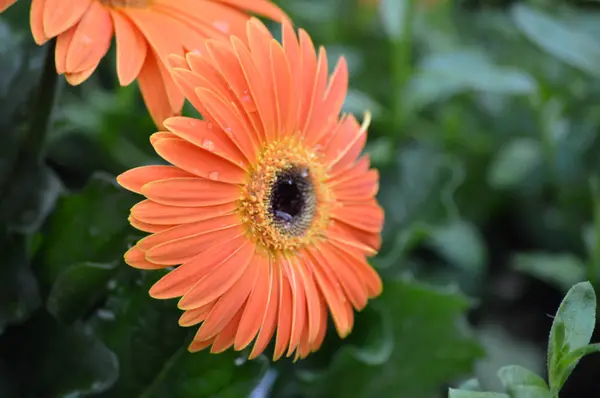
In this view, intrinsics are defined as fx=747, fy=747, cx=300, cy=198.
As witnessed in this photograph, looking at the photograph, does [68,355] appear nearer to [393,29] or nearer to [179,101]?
[179,101]

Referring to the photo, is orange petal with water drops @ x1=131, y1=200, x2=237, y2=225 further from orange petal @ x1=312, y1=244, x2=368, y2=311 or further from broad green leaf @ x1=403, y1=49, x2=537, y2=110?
broad green leaf @ x1=403, y1=49, x2=537, y2=110

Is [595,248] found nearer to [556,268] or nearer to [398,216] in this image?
[556,268]

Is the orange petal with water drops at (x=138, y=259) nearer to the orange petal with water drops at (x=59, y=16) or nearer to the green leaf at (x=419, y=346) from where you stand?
the orange petal with water drops at (x=59, y=16)

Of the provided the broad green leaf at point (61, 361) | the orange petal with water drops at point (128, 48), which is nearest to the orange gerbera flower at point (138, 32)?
the orange petal with water drops at point (128, 48)

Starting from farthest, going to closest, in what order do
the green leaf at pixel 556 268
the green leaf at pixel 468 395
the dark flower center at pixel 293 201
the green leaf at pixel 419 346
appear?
the green leaf at pixel 556 268 → the green leaf at pixel 419 346 → the dark flower center at pixel 293 201 → the green leaf at pixel 468 395

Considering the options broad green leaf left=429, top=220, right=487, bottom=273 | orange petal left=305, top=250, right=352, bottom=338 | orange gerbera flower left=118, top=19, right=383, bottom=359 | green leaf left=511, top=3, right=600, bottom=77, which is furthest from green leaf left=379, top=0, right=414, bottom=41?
orange petal left=305, top=250, right=352, bottom=338

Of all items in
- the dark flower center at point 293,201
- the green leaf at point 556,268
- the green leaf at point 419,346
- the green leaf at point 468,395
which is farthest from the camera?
the green leaf at point 556,268

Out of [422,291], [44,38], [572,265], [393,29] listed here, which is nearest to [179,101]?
[44,38]
